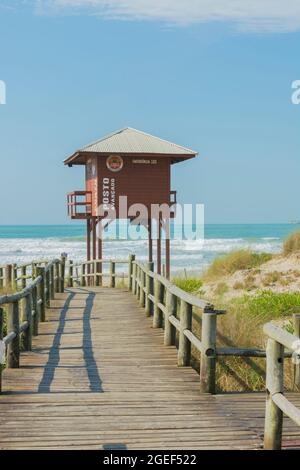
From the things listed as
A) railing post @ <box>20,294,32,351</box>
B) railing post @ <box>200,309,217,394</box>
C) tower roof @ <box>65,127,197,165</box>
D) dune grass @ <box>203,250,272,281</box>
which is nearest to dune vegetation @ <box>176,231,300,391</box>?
dune grass @ <box>203,250,272,281</box>

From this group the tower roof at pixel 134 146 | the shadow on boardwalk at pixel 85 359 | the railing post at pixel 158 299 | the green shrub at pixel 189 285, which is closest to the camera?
the shadow on boardwalk at pixel 85 359

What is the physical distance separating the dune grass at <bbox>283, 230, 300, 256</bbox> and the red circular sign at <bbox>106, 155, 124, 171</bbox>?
7.17 m

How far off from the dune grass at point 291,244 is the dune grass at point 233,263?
0.67 metres

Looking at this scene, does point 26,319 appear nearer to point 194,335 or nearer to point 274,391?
point 194,335

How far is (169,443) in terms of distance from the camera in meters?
5.99

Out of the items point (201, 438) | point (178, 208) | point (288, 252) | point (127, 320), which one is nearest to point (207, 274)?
point (288, 252)

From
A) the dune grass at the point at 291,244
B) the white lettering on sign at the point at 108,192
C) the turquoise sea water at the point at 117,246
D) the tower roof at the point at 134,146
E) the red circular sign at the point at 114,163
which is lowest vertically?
the turquoise sea water at the point at 117,246

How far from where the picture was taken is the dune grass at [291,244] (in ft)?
87.7

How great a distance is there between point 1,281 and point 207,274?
24.4ft

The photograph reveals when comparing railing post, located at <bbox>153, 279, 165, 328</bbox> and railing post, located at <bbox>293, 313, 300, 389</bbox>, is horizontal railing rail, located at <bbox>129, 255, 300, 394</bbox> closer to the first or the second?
railing post, located at <bbox>153, 279, 165, 328</bbox>

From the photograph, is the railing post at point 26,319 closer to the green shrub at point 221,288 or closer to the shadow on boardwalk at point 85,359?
the shadow on boardwalk at point 85,359

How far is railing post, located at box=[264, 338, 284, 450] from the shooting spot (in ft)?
19.3

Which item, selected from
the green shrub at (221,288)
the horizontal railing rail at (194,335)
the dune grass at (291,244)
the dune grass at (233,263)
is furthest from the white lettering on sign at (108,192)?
the horizontal railing rail at (194,335)
